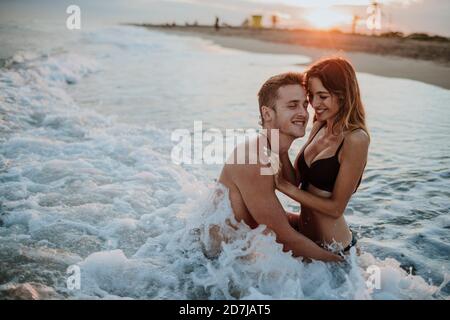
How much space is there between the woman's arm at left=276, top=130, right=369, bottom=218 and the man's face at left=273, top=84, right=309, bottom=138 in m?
0.47

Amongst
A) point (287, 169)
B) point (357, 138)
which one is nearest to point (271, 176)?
point (287, 169)

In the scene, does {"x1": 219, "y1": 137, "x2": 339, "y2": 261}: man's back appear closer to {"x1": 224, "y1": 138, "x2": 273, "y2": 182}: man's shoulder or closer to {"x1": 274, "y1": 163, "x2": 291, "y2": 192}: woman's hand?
{"x1": 224, "y1": 138, "x2": 273, "y2": 182}: man's shoulder

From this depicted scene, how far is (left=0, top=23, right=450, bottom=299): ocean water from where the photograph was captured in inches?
145

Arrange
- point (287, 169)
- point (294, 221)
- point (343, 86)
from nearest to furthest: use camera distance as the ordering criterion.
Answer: point (343, 86) → point (287, 169) → point (294, 221)

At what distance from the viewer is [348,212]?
5.57 m

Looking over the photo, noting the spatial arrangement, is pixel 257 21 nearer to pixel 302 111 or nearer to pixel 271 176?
pixel 302 111

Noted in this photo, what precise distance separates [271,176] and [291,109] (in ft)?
2.26

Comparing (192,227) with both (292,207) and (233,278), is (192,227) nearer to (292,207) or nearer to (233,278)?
(233,278)

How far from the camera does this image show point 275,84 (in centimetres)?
378

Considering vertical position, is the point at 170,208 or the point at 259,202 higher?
the point at 259,202

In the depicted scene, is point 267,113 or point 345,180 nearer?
point 345,180

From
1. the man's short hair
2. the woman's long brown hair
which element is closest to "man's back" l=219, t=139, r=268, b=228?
the man's short hair

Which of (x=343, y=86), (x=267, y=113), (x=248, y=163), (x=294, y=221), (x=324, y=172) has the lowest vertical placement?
(x=294, y=221)

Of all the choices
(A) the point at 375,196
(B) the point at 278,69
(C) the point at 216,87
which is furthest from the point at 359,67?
(A) the point at 375,196
